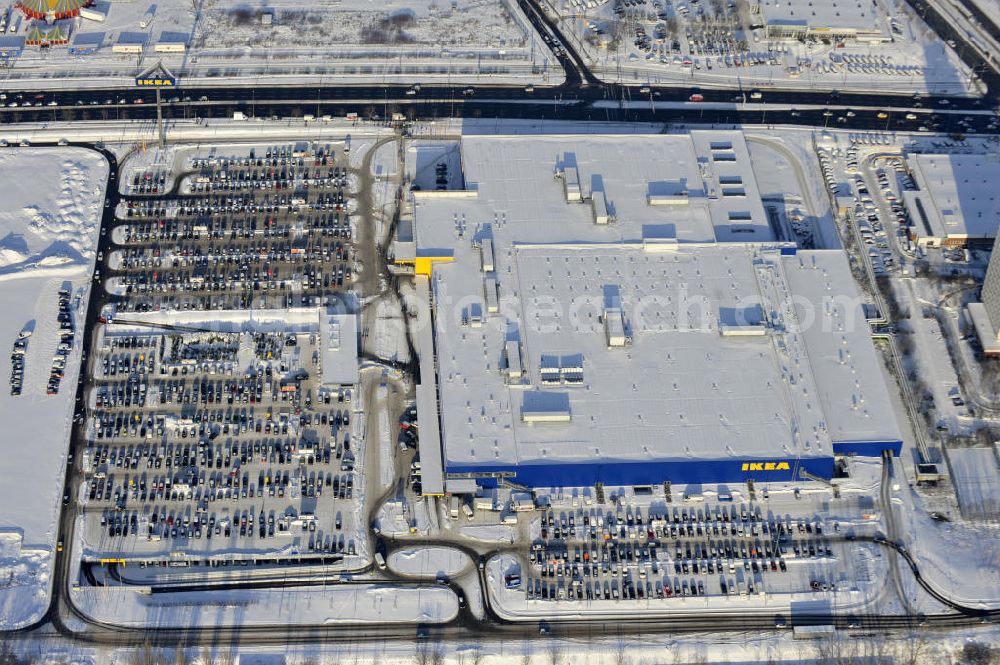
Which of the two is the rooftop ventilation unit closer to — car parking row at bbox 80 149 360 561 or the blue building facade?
the blue building facade

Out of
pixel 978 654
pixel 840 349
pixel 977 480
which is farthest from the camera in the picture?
pixel 840 349

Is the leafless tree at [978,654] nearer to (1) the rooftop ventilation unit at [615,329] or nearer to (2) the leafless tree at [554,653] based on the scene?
(2) the leafless tree at [554,653]

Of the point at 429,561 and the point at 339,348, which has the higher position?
the point at 339,348

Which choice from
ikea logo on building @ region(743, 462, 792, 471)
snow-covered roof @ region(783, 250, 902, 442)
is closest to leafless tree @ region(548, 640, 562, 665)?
ikea logo on building @ region(743, 462, 792, 471)

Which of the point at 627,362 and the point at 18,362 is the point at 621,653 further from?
the point at 18,362

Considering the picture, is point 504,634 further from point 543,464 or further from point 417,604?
point 543,464

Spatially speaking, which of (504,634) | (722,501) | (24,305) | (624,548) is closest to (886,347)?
(722,501)

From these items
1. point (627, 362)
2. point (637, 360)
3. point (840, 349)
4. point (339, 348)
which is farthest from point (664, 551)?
point (339, 348)
